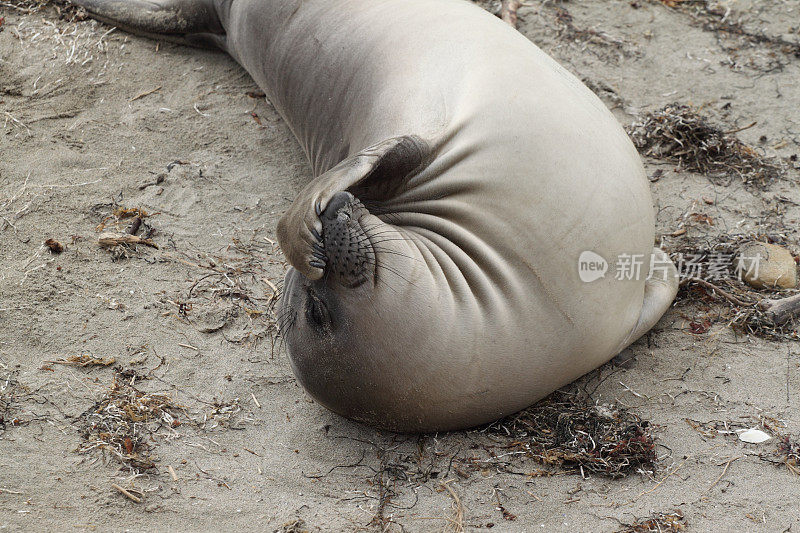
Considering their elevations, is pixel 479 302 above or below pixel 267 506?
above

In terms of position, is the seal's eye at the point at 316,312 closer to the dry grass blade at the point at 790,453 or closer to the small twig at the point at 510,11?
the dry grass blade at the point at 790,453

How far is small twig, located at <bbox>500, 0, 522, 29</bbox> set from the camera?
18.4 ft

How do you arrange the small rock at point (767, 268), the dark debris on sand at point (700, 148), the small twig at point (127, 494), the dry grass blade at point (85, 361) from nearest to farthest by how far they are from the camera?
the small twig at point (127, 494) → the dry grass blade at point (85, 361) → the small rock at point (767, 268) → the dark debris on sand at point (700, 148)

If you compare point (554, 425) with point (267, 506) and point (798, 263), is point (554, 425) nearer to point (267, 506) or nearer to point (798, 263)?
point (267, 506)

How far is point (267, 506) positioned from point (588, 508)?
108cm

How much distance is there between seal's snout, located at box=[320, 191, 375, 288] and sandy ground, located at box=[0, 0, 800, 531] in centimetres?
75

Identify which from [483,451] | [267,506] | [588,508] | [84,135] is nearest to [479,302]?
[483,451]

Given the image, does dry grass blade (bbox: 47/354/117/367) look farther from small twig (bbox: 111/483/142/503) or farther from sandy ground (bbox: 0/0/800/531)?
small twig (bbox: 111/483/142/503)

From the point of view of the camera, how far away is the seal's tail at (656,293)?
11.8 feet

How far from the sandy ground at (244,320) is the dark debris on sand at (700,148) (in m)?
0.09

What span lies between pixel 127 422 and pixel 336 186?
1217 mm

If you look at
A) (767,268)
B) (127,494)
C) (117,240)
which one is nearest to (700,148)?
(767,268)

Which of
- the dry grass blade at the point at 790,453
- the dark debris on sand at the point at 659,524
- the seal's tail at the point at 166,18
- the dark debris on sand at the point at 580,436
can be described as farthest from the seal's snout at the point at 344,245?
the seal's tail at the point at 166,18

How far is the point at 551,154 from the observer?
10.5 ft
